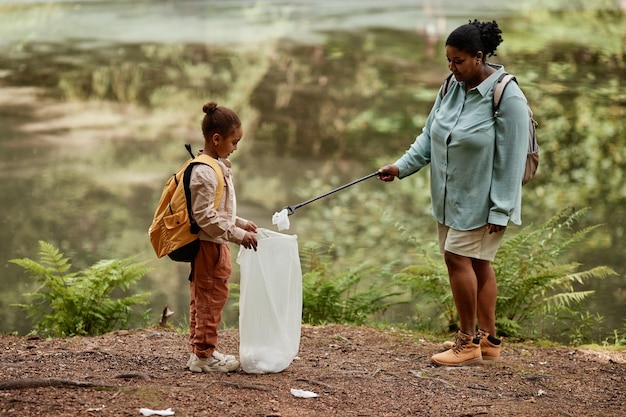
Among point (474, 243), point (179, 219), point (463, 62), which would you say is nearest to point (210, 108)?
point (179, 219)

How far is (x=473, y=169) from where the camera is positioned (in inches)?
195

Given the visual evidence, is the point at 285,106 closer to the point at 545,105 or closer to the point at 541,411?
the point at 545,105

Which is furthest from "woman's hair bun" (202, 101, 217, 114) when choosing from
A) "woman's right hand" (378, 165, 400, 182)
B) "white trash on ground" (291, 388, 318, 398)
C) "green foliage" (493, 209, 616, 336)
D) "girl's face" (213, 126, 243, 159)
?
"green foliage" (493, 209, 616, 336)

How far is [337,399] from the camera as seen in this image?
4.29 meters

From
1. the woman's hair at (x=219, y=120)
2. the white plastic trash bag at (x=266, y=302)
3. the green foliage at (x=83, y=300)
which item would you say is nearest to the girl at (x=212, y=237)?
the woman's hair at (x=219, y=120)

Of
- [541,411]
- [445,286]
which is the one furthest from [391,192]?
[541,411]

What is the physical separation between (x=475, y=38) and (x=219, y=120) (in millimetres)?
1463

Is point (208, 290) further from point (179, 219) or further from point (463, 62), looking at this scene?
point (463, 62)

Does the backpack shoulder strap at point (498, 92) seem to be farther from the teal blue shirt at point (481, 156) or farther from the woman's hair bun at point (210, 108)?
the woman's hair bun at point (210, 108)

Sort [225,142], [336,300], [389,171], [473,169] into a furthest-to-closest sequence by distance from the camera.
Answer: [336,300] → [389,171] → [473,169] → [225,142]

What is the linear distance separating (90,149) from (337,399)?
27.0ft

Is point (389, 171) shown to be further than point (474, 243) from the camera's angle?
Yes

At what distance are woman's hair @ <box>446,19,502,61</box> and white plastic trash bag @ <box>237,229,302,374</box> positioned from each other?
1385 mm

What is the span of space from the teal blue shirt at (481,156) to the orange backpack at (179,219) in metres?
1.34
